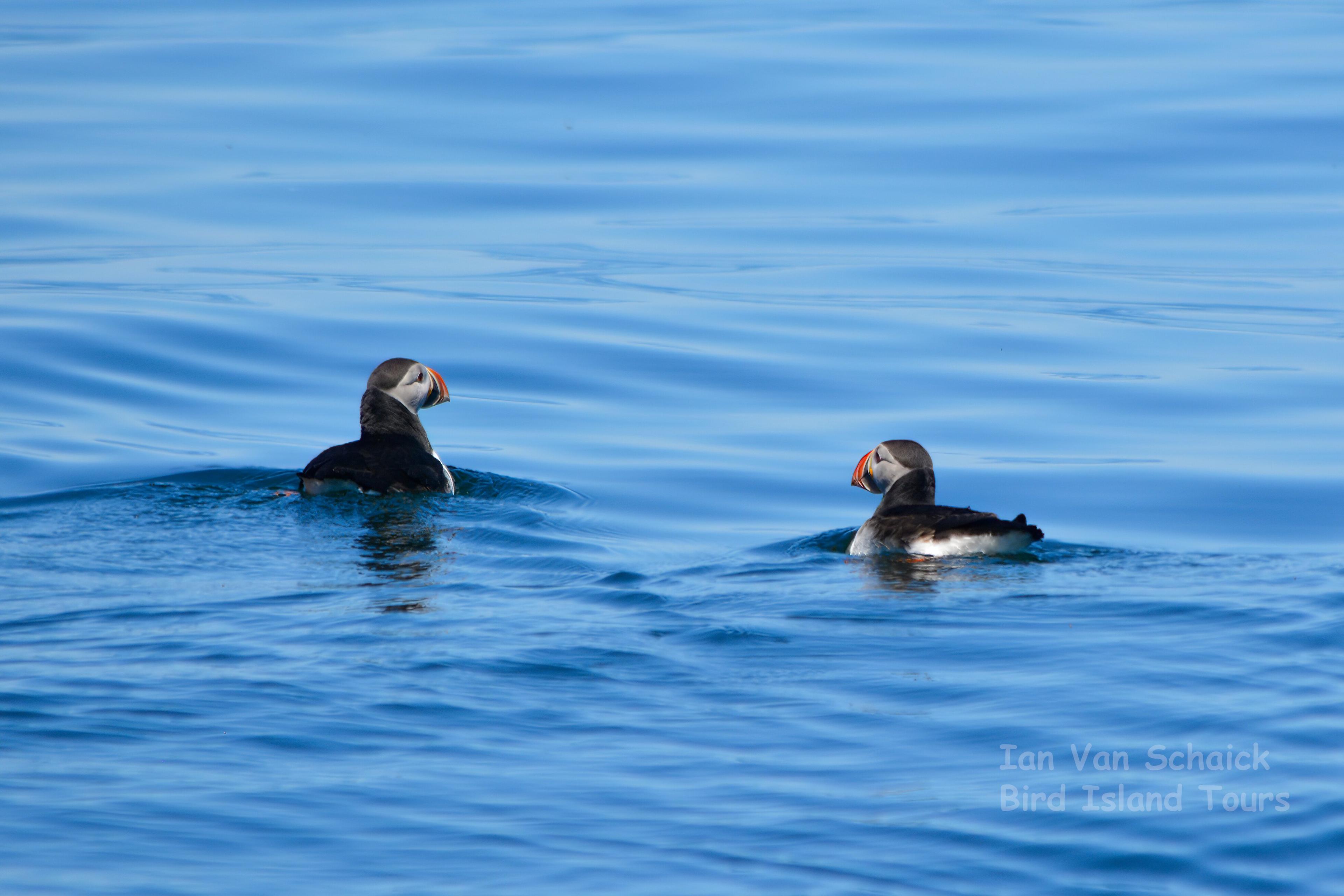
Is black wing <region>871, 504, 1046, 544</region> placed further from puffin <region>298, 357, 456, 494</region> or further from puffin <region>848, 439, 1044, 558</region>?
puffin <region>298, 357, 456, 494</region>

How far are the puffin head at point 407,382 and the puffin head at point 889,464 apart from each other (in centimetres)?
268

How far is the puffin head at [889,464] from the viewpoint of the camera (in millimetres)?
9414

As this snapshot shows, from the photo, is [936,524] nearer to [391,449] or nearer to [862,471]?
[862,471]

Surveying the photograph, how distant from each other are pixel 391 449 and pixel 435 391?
97cm

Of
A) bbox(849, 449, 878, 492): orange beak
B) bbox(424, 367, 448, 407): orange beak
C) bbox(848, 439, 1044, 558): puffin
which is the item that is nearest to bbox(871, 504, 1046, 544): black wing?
bbox(848, 439, 1044, 558): puffin

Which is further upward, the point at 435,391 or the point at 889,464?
the point at 435,391

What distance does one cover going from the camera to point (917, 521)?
339 inches

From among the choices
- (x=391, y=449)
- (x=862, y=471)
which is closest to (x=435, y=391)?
(x=391, y=449)

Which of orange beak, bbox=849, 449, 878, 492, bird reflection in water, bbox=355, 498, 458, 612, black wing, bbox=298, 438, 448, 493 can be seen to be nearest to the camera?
bird reflection in water, bbox=355, 498, 458, 612

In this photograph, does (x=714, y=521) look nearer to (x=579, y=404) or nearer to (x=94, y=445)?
(x=579, y=404)

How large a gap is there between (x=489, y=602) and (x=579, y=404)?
5.59 m

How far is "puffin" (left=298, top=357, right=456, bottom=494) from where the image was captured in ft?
30.5

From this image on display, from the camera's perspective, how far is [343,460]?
9367mm

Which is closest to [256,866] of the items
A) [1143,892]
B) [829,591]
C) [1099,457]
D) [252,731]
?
[252,731]
